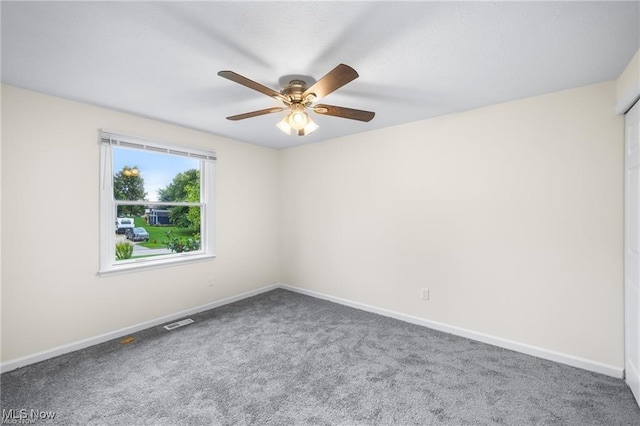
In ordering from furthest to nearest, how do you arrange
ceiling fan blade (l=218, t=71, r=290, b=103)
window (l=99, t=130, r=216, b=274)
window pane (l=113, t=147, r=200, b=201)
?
1. window pane (l=113, t=147, r=200, b=201)
2. window (l=99, t=130, r=216, b=274)
3. ceiling fan blade (l=218, t=71, r=290, b=103)

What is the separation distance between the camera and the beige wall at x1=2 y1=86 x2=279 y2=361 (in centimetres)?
233

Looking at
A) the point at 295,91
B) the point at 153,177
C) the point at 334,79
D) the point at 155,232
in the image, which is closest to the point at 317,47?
the point at 334,79

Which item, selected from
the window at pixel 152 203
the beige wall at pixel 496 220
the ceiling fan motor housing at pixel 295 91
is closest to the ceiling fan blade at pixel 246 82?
the ceiling fan motor housing at pixel 295 91

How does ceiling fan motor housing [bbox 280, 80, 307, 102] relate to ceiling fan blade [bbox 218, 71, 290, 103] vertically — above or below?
above

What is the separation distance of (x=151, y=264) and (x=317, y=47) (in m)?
2.92

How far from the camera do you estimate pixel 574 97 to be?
237 centimetres

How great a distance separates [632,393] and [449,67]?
268cm

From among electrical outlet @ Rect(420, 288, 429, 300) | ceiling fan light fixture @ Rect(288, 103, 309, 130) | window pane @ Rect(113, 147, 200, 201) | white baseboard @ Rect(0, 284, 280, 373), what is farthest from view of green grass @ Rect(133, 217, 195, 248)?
electrical outlet @ Rect(420, 288, 429, 300)

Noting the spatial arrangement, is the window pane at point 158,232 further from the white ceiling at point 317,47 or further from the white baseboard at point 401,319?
the white ceiling at point 317,47

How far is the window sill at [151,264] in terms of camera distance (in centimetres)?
290

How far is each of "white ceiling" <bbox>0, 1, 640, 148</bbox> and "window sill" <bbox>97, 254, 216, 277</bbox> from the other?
5.51 feet

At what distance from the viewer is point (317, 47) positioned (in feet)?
5.86

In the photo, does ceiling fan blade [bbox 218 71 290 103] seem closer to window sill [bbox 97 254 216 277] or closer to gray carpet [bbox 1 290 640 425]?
gray carpet [bbox 1 290 640 425]

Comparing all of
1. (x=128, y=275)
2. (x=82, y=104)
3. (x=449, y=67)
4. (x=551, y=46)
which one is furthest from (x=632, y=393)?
(x=82, y=104)
